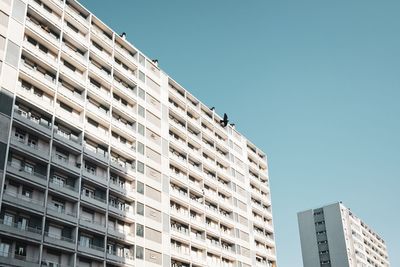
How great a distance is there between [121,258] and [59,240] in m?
7.47

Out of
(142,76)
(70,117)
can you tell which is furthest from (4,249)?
(142,76)

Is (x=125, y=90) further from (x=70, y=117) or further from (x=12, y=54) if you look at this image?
(x=12, y=54)

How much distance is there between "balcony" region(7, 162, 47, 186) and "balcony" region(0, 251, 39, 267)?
611 centimetres

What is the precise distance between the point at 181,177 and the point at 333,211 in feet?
210

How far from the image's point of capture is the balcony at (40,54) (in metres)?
44.4

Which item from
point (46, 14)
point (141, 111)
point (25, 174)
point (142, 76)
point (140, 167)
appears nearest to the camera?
point (25, 174)

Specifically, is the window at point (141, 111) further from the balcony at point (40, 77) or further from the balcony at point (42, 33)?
the balcony at point (42, 33)

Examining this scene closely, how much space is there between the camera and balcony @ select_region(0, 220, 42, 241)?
122 feet

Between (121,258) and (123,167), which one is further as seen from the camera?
(123,167)

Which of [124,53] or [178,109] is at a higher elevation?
[124,53]

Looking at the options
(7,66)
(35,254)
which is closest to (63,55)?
(7,66)

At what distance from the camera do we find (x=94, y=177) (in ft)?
154

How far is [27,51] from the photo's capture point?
4403cm

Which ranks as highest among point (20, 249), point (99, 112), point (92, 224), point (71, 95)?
point (71, 95)
